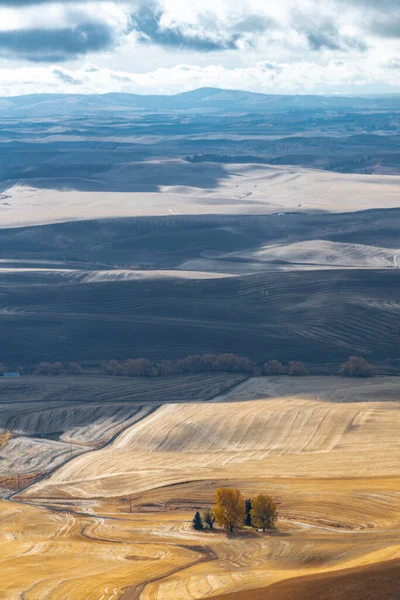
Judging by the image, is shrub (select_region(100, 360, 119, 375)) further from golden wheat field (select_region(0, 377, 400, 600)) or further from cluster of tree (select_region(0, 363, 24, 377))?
golden wheat field (select_region(0, 377, 400, 600))

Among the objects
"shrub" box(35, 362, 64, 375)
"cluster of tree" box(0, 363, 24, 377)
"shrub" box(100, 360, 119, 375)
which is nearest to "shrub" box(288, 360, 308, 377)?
Answer: "shrub" box(100, 360, 119, 375)

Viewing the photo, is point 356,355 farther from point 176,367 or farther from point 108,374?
point 108,374

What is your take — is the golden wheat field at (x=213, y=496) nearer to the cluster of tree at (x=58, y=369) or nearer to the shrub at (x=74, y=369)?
the shrub at (x=74, y=369)

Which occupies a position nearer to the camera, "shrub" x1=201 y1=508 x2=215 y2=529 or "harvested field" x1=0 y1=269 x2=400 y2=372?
"shrub" x1=201 y1=508 x2=215 y2=529

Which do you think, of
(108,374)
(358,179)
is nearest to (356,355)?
(108,374)

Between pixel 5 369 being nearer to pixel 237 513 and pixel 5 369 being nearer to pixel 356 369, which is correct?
pixel 356 369

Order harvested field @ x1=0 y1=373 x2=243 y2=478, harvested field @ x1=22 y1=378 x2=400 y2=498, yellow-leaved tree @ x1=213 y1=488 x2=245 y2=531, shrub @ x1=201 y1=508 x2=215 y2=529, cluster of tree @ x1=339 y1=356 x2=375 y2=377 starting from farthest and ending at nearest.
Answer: cluster of tree @ x1=339 y1=356 x2=375 y2=377 < harvested field @ x1=0 y1=373 x2=243 y2=478 < harvested field @ x1=22 y1=378 x2=400 y2=498 < shrub @ x1=201 y1=508 x2=215 y2=529 < yellow-leaved tree @ x1=213 y1=488 x2=245 y2=531
